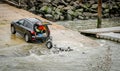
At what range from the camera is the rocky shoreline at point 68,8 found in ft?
134

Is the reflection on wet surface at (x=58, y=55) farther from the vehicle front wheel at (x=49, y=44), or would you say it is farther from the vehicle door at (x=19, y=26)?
the vehicle door at (x=19, y=26)

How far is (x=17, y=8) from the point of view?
3794 cm

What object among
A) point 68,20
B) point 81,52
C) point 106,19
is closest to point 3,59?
point 81,52

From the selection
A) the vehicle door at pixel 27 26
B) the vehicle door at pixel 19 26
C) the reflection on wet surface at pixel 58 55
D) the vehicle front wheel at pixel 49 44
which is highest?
the vehicle door at pixel 27 26

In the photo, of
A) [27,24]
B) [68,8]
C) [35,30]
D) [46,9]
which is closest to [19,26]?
[27,24]

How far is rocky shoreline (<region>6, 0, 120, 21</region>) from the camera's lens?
40938 mm

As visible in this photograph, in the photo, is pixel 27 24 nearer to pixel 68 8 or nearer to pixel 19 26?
pixel 19 26

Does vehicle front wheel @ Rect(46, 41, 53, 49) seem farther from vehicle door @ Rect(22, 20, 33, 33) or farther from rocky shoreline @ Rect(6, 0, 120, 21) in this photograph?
rocky shoreline @ Rect(6, 0, 120, 21)

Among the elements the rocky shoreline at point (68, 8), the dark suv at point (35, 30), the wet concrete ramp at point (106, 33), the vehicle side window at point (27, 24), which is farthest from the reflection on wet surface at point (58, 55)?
the rocky shoreline at point (68, 8)

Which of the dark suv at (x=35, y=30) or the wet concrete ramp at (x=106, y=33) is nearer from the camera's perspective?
the dark suv at (x=35, y=30)

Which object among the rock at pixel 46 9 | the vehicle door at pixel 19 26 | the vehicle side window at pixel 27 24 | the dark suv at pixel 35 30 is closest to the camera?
the dark suv at pixel 35 30

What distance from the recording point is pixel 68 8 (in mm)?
42594

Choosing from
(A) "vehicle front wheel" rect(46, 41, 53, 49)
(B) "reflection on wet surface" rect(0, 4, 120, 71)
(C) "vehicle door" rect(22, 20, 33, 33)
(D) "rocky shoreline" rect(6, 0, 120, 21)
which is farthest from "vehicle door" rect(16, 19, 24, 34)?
(D) "rocky shoreline" rect(6, 0, 120, 21)

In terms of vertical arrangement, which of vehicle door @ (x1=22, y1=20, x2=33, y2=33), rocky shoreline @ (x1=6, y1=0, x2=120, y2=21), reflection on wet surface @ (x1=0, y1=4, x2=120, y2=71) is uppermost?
vehicle door @ (x1=22, y1=20, x2=33, y2=33)
